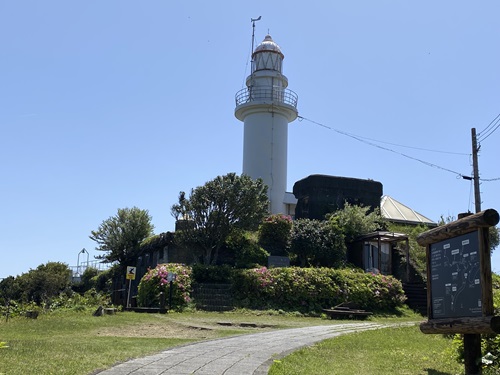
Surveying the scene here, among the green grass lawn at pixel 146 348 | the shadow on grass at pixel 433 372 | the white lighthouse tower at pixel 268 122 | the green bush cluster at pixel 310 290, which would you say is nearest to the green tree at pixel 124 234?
the white lighthouse tower at pixel 268 122

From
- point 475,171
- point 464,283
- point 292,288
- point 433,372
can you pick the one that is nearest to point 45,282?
point 292,288

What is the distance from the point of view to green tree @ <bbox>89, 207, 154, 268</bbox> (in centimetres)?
3366

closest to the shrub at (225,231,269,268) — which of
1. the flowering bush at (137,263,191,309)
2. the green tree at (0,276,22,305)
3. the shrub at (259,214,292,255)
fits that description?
the shrub at (259,214,292,255)

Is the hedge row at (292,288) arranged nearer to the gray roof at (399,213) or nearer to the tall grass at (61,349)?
the tall grass at (61,349)

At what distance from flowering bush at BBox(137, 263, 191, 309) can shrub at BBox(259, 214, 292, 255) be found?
5.32 metres

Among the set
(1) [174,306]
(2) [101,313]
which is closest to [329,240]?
(1) [174,306]

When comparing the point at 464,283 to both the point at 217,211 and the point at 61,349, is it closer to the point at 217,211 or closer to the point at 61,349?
the point at 61,349

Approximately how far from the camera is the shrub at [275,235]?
87.7 ft

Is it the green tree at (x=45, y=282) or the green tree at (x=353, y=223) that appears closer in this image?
the green tree at (x=353, y=223)

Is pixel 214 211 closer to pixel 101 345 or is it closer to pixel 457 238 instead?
pixel 101 345

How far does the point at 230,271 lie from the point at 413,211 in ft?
62.0

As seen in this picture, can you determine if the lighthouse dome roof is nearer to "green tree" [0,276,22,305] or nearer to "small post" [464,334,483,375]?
"green tree" [0,276,22,305]

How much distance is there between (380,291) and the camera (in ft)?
73.1

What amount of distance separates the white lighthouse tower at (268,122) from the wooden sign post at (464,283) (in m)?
26.7
